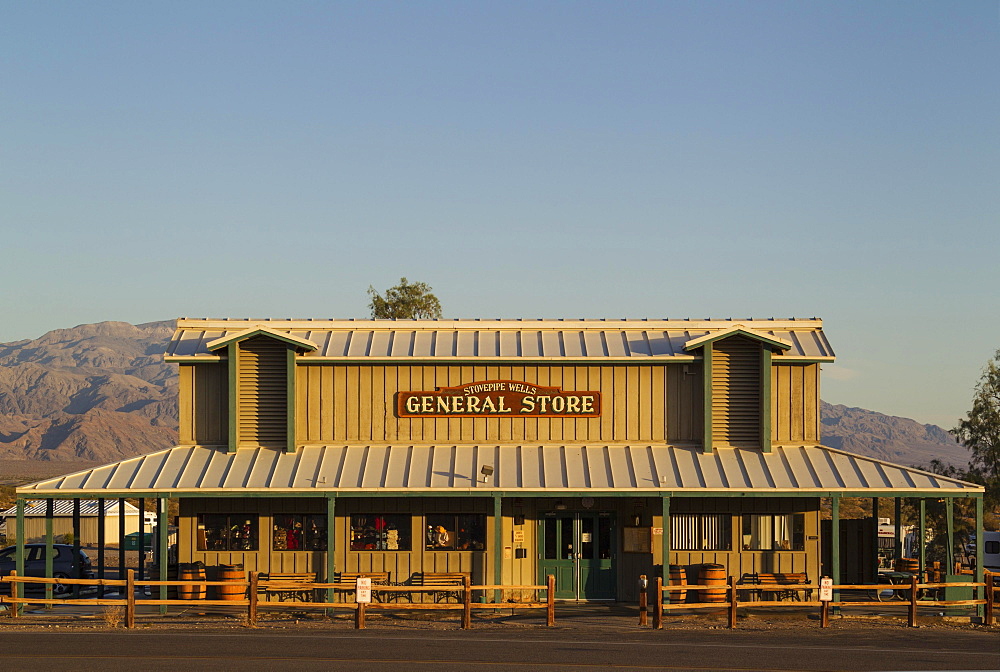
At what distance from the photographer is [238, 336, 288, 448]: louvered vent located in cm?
3078

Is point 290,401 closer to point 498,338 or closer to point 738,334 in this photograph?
A: point 498,338

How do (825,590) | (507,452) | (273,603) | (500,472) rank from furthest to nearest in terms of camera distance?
(507,452)
(500,472)
(273,603)
(825,590)

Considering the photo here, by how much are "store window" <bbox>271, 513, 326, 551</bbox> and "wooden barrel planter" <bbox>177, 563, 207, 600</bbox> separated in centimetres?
190

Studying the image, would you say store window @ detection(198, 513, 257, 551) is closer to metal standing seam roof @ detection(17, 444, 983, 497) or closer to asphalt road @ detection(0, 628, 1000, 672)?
metal standing seam roof @ detection(17, 444, 983, 497)

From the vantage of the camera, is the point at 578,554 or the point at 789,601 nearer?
the point at 789,601

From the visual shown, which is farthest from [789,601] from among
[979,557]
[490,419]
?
[490,419]

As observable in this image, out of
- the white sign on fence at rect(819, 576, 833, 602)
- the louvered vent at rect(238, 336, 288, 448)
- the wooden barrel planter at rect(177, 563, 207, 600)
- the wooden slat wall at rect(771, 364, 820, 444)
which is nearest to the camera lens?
the white sign on fence at rect(819, 576, 833, 602)

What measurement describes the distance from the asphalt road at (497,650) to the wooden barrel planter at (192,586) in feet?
15.9

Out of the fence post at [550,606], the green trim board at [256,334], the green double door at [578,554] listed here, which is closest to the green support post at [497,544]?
the green double door at [578,554]

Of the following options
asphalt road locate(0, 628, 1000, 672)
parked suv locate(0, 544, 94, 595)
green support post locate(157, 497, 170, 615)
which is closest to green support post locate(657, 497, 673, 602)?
asphalt road locate(0, 628, 1000, 672)

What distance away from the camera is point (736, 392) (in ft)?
101

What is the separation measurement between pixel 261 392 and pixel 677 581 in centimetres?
1131

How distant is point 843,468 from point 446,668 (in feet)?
44.3

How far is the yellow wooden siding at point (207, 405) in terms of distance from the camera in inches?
1220
